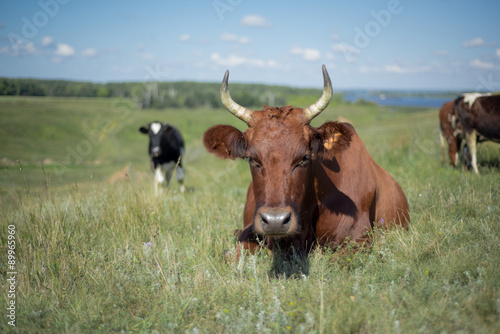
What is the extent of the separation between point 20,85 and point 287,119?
8.57 m

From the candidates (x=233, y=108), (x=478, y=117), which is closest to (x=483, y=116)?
(x=478, y=117)

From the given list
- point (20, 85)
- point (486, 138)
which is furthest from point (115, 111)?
point (486, 138)

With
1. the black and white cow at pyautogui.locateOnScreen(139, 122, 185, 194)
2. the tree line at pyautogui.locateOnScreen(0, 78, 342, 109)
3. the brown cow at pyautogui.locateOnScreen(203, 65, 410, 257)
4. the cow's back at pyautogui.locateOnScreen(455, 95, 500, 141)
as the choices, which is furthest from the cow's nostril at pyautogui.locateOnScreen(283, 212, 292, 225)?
the tree line at pyautogui.locateOnScreen(0, 78, 342, 109)

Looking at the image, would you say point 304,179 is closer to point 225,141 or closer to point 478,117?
point 225,141

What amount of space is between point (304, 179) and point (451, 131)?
402 inches

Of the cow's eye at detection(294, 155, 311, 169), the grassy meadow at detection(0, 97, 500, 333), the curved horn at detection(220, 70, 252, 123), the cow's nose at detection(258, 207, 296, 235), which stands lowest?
the grassy meadow at detection(0, 97, 500, 333)

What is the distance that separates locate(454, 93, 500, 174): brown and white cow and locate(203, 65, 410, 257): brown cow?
6.43 m

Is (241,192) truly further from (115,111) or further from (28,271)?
(115,111)

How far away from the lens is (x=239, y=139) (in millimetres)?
3920

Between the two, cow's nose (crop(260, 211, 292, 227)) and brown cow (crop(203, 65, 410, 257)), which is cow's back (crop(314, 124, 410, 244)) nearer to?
brown cow (crop(203, 65, 410, 257))

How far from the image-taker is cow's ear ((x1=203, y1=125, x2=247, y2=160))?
154 inches

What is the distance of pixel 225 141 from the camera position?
401cm

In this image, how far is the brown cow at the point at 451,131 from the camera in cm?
A: 1109

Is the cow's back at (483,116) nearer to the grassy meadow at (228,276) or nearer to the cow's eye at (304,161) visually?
the grassy meadow at (228,276)
